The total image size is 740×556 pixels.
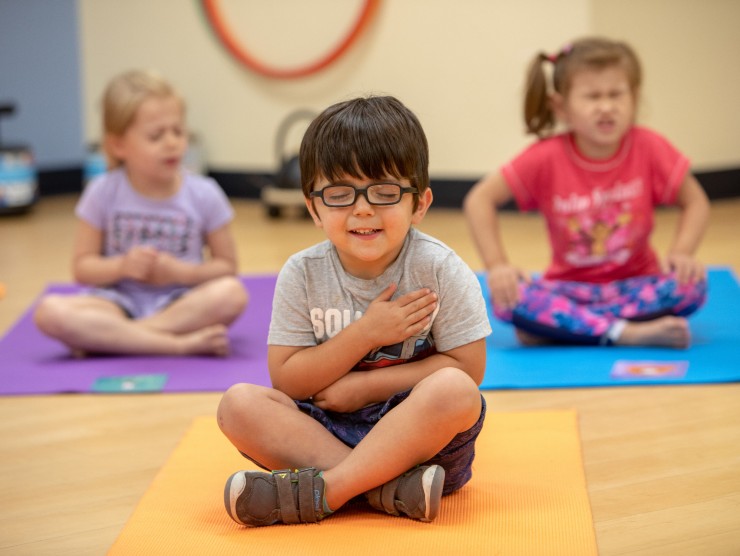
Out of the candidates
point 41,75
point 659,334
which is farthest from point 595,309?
point 41,75

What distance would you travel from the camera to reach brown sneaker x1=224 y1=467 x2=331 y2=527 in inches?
47.3

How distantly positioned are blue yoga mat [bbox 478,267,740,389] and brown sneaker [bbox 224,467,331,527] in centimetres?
64

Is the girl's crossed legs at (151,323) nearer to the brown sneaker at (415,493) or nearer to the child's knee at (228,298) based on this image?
the child's knee at (228,298)

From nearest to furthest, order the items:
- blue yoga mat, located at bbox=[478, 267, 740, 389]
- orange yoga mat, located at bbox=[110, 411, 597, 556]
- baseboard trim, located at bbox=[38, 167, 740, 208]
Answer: orange yoga mat, located at bbox=[110, 411, 597, 556] → blue yoga mat, located at bbox=[478, 267, 740, 389] → baseboard trim, located at bbox=[38, 167, 740, 208]

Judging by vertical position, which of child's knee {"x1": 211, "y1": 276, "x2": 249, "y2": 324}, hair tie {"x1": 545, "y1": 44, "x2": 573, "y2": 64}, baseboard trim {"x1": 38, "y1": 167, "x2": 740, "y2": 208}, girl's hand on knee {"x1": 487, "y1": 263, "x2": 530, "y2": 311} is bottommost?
baseboard trim {"x1": 38, "y1": 167, "x2": 740, "y2": 208}

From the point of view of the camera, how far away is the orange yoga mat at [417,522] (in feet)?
3.76

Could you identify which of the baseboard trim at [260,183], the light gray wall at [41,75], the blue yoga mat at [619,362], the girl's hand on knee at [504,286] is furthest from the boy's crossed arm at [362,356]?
the light gray wall at [41,75]

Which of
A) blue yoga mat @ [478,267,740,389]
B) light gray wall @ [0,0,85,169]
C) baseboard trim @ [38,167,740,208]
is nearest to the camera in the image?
blue yoga mat @ [478,267,740,389]

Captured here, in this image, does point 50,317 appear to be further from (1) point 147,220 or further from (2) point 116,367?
(1) point 147,220

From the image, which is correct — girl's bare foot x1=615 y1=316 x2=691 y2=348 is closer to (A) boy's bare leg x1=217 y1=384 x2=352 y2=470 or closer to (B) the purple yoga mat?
(B) the purple yoga mat

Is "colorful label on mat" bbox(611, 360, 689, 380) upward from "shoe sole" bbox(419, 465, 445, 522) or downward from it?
downward

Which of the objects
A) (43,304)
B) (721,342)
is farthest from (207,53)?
(721,342)

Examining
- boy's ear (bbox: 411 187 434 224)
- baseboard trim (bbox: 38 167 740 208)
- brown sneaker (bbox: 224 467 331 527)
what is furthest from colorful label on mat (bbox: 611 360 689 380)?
baseboard trim (bbox: 38 167 740 208)

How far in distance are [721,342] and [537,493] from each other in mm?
850
